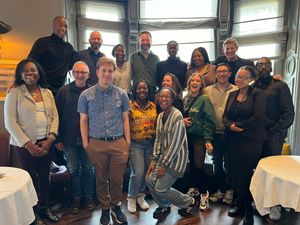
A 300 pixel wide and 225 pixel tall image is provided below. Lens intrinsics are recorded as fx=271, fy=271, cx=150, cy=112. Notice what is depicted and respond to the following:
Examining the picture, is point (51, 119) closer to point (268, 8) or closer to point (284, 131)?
point (284, 131)

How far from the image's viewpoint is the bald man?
2797 millimetres

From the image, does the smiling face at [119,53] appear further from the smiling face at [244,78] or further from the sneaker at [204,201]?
the sneaker at [204,201]

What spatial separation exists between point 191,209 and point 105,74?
1.54 m

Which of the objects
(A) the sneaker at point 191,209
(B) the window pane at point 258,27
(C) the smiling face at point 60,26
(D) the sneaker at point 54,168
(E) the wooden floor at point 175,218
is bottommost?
(E) the wooden floor at point 175,218

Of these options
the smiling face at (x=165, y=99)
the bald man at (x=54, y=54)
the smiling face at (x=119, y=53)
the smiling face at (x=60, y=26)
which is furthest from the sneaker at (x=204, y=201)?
the smiling face at (x=60, y=26)

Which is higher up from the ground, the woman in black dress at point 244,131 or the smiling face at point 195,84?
the smiling face at point 195,84

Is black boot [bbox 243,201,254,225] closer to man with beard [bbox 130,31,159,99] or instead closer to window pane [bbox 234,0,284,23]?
man with beard [bbox 130,31,159,99]

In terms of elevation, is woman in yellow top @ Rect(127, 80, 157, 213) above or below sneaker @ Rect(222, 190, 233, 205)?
above

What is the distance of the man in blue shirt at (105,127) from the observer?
220cm

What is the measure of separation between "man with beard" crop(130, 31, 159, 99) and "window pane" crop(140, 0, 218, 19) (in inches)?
53.6

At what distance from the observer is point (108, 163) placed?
7.48 ft

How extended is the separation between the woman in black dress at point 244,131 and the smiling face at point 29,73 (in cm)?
167

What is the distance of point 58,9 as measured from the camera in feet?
11.7

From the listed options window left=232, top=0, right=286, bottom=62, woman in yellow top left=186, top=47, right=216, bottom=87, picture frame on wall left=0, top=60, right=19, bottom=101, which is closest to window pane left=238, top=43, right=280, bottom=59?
window left=232, top=0, right=286, bottom=62
